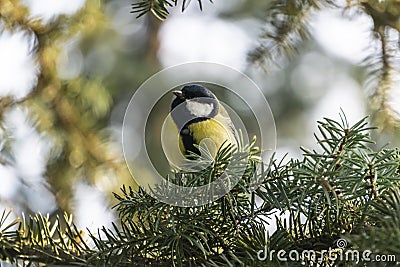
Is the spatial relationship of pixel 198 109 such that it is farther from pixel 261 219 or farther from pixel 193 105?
pixel 261 219

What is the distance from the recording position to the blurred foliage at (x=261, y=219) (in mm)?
570

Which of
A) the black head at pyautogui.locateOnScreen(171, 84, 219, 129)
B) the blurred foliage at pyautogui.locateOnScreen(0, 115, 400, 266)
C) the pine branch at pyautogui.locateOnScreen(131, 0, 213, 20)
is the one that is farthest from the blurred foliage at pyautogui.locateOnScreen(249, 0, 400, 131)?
the blurred foliage at pyautogui.locateOnScreen(0, 115, 400, 266)

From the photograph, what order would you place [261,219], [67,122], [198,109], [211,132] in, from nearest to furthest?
[261,219]
[211,132]
[198,109]
[67,122]

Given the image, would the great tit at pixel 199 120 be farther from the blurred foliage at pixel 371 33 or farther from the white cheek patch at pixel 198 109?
the blurred foliage at pixel 371 33

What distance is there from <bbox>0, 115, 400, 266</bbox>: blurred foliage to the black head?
486 mm

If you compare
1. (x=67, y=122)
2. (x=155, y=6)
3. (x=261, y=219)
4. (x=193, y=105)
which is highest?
(x=67, y=122)

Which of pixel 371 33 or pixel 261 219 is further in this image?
pixel 371 33

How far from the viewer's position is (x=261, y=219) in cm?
62

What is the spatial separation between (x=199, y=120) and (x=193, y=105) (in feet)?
0.22

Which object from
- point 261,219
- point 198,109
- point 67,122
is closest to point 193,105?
point 198,109

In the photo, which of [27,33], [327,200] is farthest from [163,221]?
[27,33]

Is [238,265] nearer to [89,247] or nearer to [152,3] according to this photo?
[89,247]

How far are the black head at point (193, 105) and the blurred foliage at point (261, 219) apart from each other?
19.1 inches

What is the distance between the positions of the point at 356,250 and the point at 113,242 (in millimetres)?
256
